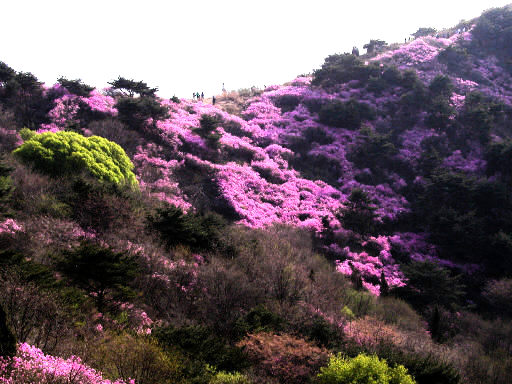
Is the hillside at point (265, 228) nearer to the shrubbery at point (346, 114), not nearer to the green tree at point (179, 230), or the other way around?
the green tree at point (179, 230)

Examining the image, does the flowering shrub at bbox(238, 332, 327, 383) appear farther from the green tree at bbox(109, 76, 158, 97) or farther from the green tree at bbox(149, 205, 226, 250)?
the green tree at bbox(109, 76, 158, 97)

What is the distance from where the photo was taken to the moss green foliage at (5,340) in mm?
6305

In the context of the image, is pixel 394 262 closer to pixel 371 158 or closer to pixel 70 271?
pixel 371 158

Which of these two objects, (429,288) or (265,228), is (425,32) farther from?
(265,228)

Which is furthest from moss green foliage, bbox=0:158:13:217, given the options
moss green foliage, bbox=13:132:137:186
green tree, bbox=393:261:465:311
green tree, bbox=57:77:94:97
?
green tree, bbox=393:261:465:311

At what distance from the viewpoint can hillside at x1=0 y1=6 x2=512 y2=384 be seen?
1016 cm

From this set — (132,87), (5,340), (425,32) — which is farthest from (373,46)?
(5,340)

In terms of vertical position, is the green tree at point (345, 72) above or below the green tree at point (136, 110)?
above

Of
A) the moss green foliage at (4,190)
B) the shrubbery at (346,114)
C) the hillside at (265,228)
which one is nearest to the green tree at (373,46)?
the hillside at (265,228)

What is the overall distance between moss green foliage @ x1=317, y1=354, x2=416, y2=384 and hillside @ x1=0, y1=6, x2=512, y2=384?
12cm

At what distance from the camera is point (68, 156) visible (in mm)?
19750

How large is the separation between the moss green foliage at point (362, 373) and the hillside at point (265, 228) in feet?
0.38

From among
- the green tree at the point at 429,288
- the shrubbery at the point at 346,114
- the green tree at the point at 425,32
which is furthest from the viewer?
the green tree at the point at 425,32

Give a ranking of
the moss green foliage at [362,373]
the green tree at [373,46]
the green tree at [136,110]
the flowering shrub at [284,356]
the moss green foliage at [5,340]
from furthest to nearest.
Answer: the green tree at [373,46], the green tree at [136,110], the flowering shrub at [284,356], the moss green foliage at [362,373], the moss green foliage at [5,340]
